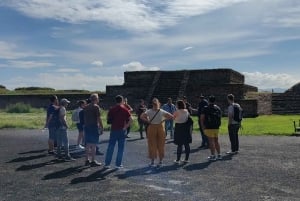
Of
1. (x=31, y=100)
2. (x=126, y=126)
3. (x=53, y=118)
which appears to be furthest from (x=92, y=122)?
(x=31, y=100)

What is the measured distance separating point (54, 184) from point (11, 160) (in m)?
4.33

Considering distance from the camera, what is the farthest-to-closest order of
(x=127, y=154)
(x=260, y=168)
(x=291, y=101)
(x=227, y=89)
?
1. (x=291, y=101)
2. (x=227, y=89)
3. (x=127, y=154)
4. (x=260, y=168)

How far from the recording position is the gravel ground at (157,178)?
8477 mm

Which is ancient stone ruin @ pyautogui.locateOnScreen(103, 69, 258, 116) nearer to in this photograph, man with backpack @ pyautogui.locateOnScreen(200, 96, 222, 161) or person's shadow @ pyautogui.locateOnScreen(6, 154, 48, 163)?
man with backpack @ pyautogui.locateOnScreen(200, 96, 222, 161)

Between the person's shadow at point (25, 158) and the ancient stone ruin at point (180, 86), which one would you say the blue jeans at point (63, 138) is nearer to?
the person's shadow at point (25, 158)

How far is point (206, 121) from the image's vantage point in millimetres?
13039

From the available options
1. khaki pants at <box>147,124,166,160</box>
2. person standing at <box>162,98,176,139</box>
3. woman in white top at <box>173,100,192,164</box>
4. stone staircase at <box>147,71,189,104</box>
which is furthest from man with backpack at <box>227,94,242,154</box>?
stone staircase at <box>147,71,189,104</box>

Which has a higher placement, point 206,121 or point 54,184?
point 206,121

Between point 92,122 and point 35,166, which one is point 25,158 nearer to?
point 35,166

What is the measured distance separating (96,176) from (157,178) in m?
1.40

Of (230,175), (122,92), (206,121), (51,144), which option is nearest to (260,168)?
(230,175)

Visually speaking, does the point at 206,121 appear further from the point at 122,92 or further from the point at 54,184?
the point at 122,92

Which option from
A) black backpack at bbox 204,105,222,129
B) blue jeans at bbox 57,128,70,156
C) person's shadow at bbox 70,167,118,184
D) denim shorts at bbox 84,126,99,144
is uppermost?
black backpack at bbox 204,105,222,129

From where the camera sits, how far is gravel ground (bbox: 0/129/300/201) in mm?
8477
